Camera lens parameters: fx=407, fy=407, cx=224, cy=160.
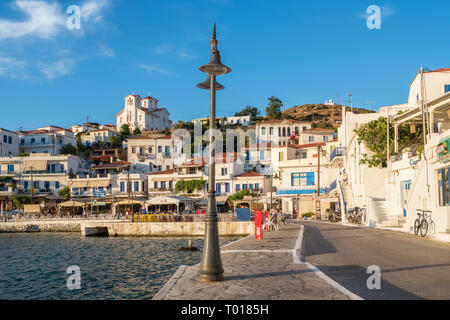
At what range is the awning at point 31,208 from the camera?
193 ft

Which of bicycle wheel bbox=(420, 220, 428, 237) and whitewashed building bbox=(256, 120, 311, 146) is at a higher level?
whitewashed building bbox=(256, 120, 311, 146)

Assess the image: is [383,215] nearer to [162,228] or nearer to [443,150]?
[443,150]

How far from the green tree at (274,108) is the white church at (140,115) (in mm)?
31289

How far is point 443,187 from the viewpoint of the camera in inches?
753

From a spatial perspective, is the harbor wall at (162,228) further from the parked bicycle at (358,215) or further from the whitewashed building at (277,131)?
the whitewashed building at (277,131)

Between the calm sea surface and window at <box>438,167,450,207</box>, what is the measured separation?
42.6 ft

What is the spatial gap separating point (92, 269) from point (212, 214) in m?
15.1

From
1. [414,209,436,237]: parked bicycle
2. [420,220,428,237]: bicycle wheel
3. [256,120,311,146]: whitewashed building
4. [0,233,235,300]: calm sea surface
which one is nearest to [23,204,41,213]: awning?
[0,233,235,300]: calm sea surface

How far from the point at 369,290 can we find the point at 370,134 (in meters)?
28.6

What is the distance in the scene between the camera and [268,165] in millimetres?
69812

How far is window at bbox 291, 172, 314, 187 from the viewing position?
57719 millimetres

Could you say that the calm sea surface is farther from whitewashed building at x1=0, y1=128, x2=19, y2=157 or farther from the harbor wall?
whitewashed building at x1=0, y1=128, x2=19, y2=157

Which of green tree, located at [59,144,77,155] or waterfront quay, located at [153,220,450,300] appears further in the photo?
green tree, located at [59,144,77,155]
